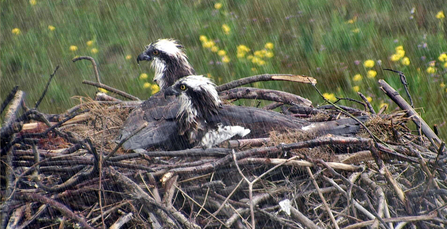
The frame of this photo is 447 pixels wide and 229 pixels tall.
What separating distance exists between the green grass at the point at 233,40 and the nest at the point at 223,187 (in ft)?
8.06

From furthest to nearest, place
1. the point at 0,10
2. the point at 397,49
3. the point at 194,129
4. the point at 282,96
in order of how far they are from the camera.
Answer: the point at 0,10
the point at 397,49
the point at 282,96
the point at 194,129

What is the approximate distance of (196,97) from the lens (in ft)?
13.4

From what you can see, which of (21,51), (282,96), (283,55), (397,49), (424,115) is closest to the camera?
(282,96)

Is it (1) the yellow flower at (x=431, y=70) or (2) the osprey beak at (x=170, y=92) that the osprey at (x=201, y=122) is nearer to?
(2) the osprey beak at (x=170, y=92)

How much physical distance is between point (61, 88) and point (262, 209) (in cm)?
424

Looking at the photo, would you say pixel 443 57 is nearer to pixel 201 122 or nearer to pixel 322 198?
pixel 201 122

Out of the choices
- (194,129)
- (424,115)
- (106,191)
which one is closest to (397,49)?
(424,115)

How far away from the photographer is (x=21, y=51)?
6809 millimetres

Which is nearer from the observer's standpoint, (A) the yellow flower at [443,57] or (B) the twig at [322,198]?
(B) the twig at [322,198]

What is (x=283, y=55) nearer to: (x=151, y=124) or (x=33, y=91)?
(x=151, y=124)

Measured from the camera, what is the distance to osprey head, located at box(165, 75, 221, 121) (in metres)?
4.05

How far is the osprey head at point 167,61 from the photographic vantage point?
5266mm

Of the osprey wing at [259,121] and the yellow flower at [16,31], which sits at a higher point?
the yellow flower at [16,31]

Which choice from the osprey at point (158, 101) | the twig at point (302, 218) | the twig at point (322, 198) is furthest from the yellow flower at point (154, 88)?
the twig at point (302, 218)
